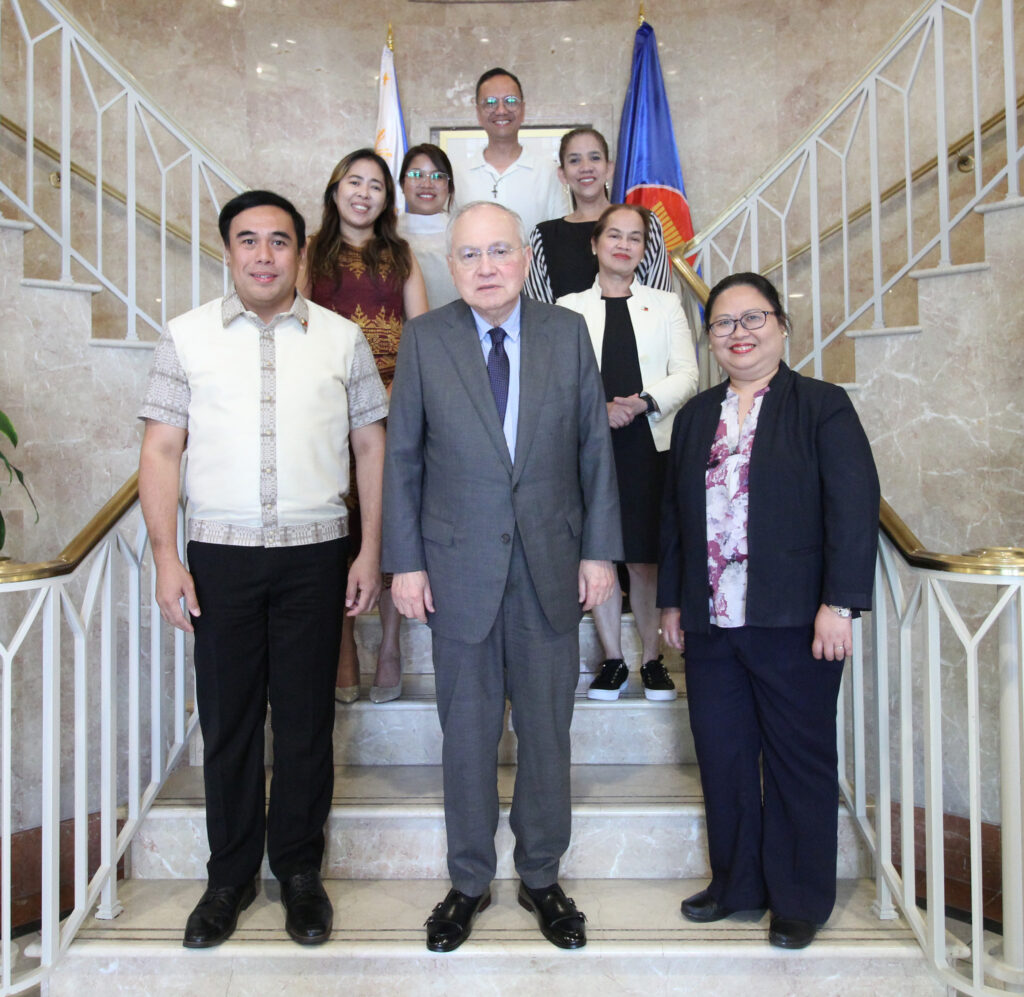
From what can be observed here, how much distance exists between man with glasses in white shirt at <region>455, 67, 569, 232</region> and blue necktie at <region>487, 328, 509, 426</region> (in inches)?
65.5

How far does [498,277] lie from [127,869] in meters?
1.75

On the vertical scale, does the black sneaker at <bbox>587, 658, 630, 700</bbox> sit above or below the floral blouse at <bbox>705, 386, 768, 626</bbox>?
below

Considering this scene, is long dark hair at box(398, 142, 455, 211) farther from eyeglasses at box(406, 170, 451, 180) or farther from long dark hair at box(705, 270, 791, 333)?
long dark hair at box(705, 270, 791, 333)

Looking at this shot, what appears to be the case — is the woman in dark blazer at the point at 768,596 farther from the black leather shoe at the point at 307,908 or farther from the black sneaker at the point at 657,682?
the black leather shoe at the point at 307,908

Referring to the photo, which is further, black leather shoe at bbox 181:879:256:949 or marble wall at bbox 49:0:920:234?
marble wall at bbox 49:0:920:234

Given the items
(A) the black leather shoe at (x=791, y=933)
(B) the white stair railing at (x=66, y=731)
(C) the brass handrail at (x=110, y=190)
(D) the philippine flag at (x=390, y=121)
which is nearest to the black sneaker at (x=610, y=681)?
(A) the black leather shoe at (x=791, y=933)

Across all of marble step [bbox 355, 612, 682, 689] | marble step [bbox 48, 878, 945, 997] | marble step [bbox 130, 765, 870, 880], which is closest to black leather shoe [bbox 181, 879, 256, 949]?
marble step [bbox 48, 878, 945, 997]

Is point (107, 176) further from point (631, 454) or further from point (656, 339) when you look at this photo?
point (631, 454)

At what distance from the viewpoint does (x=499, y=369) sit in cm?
194

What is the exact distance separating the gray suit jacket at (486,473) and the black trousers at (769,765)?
380 mm

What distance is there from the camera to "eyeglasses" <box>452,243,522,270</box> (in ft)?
6.12

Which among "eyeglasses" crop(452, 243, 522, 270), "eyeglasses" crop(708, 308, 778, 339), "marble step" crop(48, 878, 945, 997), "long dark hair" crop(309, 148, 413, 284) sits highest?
"long dark hair" crop(309, 148, 413, 284)

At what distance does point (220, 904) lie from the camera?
1993 mm

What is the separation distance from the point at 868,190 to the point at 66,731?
4.37 m
